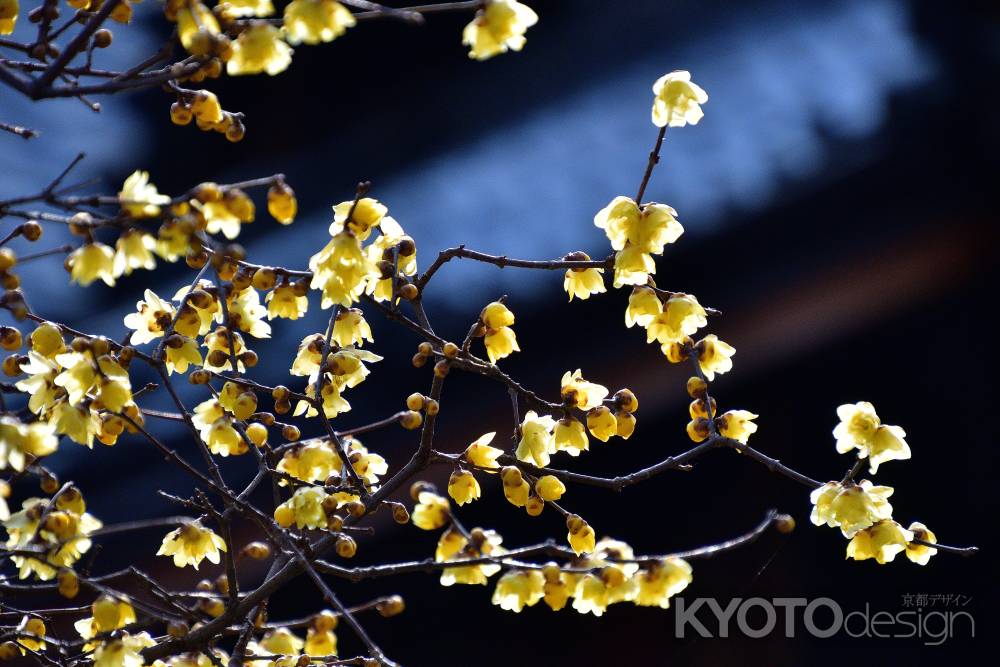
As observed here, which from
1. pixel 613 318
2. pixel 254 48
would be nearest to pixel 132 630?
pixel 254 48

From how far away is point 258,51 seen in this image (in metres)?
1.05

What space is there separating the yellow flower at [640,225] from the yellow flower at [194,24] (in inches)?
18.9

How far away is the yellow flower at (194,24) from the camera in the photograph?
103 centimetres

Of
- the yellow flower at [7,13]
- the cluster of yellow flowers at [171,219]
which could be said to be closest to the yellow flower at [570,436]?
the cluster of yellow flowers at [171,219]

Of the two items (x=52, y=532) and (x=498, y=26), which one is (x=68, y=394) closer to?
(x=52, y=532)

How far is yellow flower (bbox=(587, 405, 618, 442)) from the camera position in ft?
4.31

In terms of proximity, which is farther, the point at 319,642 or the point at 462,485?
the point at 462,485

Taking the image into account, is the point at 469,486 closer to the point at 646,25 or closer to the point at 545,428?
the point at 545,428

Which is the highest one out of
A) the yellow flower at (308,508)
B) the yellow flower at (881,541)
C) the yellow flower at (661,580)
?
the yellow flower at (881,541)

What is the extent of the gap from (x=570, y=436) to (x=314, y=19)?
586mm

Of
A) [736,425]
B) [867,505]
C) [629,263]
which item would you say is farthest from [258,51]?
[867,505]

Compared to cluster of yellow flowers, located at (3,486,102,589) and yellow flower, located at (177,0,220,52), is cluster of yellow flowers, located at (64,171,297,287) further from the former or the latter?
cluster of yellow flowers, located at (3,486,102,589)

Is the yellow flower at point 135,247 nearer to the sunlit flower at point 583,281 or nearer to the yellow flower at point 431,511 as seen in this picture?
the yellow flower at point 431,511

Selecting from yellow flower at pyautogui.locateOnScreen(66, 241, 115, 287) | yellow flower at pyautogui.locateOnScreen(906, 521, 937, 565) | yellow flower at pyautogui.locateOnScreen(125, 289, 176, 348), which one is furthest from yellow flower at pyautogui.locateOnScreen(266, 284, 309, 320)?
yellow flower at pyautogui.locateOnScreen(906, 521, 937, 565)
